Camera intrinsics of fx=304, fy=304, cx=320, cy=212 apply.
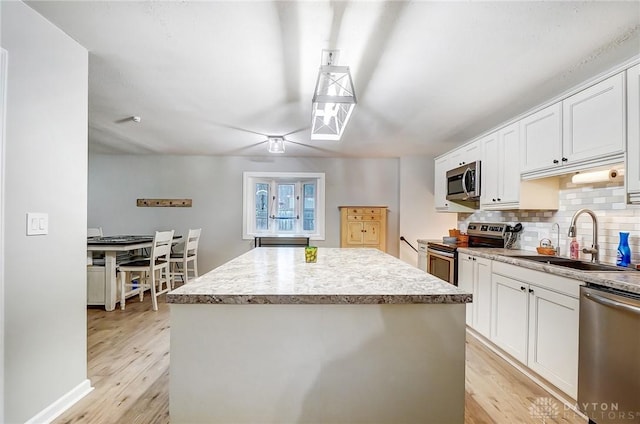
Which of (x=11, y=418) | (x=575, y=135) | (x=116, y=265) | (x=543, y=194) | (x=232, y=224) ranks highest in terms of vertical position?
(x=575, y=135)

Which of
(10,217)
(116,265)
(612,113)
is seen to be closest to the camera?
(10,217)

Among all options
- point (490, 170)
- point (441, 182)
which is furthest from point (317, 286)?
point (441, 182)

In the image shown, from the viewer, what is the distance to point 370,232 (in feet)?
16.8

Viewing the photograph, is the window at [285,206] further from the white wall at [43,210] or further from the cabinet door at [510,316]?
the white wall at [43,210]

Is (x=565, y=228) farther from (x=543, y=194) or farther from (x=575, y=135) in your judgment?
(x=575, y=135)

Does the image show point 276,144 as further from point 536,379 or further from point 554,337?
point 536,379

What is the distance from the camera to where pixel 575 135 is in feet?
6.79

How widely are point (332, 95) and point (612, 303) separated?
1.75 metres

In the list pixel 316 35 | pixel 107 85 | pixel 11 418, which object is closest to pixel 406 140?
pixel 316 35

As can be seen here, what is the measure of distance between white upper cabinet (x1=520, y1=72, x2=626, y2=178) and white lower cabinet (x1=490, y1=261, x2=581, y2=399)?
80 centimetres

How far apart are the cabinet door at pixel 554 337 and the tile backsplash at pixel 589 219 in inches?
24.7

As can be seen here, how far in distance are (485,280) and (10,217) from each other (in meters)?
3.18

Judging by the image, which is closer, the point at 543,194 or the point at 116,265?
the point at 543,194

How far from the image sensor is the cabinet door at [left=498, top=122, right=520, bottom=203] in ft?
8.71
